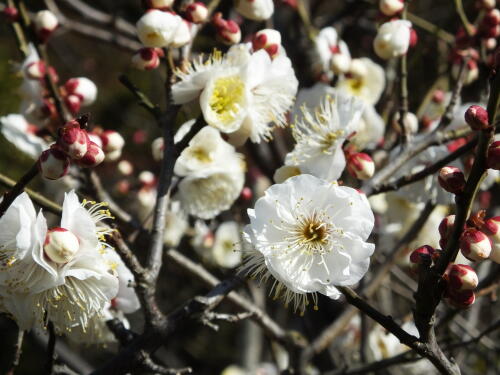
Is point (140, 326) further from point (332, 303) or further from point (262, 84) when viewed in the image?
point (332, 303)

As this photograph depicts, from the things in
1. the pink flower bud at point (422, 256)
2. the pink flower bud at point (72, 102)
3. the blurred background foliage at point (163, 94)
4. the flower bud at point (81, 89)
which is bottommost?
the blurred background foliage at point (163, 94)

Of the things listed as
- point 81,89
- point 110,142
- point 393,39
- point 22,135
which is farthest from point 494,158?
point 22,135

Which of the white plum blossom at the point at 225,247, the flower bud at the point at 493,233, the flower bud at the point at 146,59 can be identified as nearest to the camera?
the flower bud at the point at 493,233

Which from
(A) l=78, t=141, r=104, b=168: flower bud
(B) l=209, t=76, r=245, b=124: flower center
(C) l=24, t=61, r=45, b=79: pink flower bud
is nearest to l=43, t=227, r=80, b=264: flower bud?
(A) l=78, t=141, r=104, b=168: flower bud

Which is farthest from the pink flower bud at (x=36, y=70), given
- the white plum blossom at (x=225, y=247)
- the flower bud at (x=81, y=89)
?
the white plum blossom at (x=225, y=247)

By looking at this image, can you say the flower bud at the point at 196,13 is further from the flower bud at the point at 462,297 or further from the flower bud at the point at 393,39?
the flower bud at the point at 462,297

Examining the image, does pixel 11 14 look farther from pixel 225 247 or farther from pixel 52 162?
pixel 225 247

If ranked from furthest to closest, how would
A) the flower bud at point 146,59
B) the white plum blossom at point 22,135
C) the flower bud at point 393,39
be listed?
the white plum blossom at point 22,135
the flower bud at point 393,39
the flower bud at point 146,59
